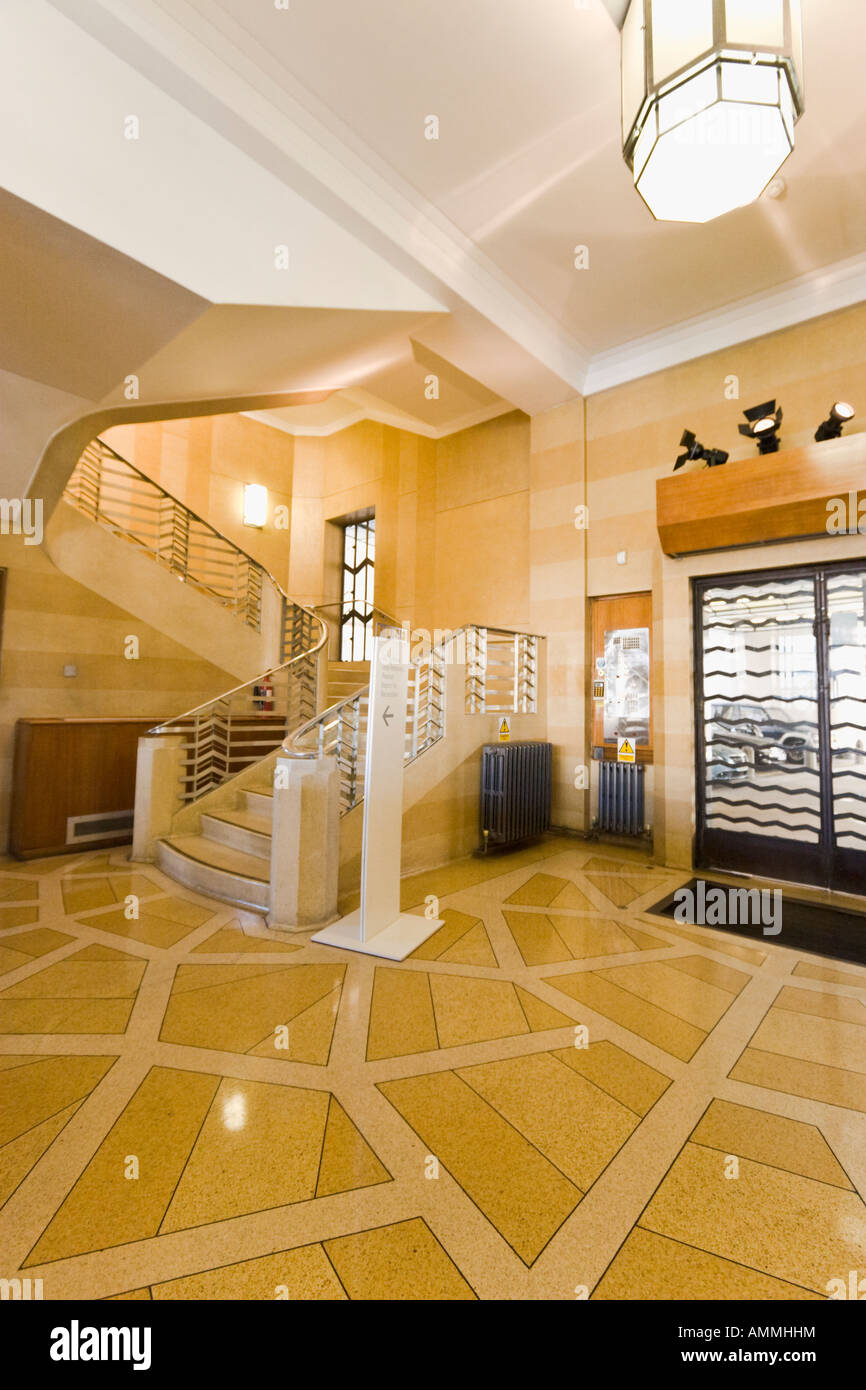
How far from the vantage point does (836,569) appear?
16.5 ft

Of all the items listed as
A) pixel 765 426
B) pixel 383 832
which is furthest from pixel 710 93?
pixel 383 832

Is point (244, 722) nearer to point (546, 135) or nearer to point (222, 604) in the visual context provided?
point (222, 604)

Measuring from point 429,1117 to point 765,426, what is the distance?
5744 mm

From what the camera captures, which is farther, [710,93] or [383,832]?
[383,832]

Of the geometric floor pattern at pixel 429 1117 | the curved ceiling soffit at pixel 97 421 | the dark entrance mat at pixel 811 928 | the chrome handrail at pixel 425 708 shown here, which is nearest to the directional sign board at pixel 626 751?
the chrome handrail at pixel 425 708

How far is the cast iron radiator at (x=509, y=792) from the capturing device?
5730mm

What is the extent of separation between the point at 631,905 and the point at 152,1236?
3731mm

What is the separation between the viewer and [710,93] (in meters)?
2.74

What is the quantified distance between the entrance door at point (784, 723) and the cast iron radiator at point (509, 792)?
64.6 inches

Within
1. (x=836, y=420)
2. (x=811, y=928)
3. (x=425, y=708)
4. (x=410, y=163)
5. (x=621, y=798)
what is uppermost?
(x=410, y=163)

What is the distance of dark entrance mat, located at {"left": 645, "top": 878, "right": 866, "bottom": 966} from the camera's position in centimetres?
380

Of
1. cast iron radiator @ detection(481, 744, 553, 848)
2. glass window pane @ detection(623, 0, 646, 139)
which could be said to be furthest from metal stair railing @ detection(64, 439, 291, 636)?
glass window pane @ detection(623, 0, 646, 139)
